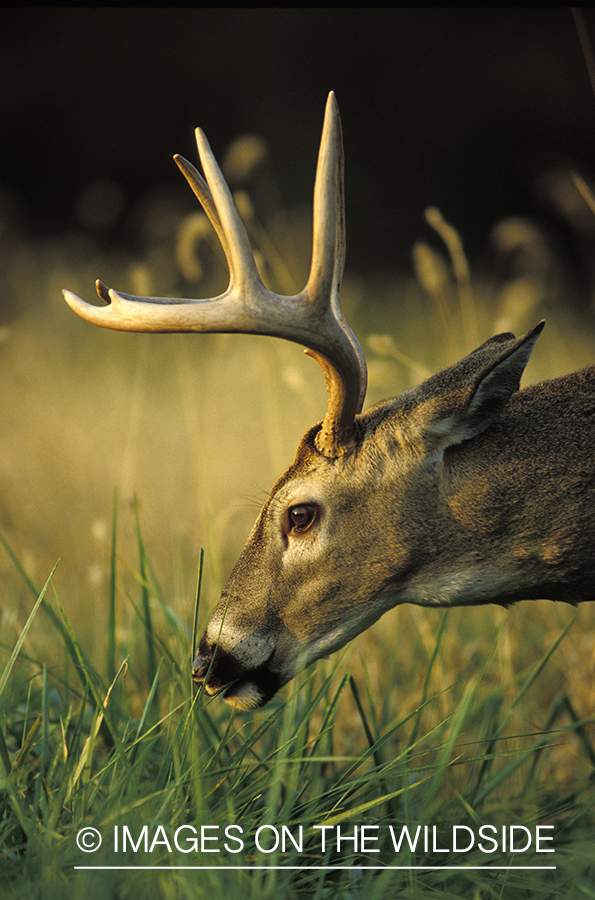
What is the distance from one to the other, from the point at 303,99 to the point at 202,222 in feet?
7.73

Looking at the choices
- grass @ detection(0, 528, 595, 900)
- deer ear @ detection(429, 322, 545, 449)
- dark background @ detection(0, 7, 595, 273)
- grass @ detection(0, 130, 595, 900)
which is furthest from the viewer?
dark background @ detection(0, 7, 595, 273)

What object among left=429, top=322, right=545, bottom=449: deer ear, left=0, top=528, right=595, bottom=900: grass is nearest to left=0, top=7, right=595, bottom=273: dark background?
left=429, top=322, right=545, bottom=449: deer ear

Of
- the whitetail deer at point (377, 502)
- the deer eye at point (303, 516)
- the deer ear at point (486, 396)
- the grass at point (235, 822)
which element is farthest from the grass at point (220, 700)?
the deer ear at point (486, 396)

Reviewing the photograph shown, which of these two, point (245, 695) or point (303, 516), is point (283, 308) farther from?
point (245, 695)

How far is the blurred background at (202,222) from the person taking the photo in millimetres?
3828

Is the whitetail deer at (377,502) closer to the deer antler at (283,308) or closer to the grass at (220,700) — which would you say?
the deer antler at (283,308)

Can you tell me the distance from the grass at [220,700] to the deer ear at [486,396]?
54 centimetres

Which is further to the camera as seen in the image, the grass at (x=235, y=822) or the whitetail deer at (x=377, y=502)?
the whitetail deer at (x=377, y=502)

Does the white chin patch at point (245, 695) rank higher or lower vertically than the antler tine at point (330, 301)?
A: lower

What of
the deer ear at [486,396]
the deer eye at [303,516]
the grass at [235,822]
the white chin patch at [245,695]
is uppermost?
the deer ear at [486,396]

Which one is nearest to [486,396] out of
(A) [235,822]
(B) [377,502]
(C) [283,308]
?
(B) [377,502]

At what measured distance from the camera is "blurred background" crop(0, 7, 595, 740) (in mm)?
3828

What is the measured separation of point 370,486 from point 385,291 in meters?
4.93

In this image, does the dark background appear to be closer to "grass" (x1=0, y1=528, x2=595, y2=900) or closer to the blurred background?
the blurred background
